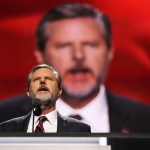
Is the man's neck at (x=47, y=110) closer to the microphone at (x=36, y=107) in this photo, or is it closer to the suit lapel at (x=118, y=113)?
the microphone at (x=36, y=107)

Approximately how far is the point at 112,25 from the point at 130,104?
0.74 m

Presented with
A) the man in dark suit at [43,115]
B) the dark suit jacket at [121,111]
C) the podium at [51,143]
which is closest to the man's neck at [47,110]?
the man in dark suit at [43,115]

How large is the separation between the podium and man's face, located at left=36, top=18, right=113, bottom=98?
8.36 ft

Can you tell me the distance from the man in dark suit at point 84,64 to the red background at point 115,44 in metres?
0.07

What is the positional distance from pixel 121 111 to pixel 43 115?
2.35m

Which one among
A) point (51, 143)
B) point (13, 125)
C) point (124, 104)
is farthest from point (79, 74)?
point (51, 143)

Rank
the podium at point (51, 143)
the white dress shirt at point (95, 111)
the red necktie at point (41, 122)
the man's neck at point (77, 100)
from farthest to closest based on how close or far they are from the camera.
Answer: the man's neck at point (77, 100) < the white dress shirt at point (95, 111) < the red necktie at point (41, 122) < the podium at point (51, 143)

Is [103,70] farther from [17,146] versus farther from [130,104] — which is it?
[17,146]

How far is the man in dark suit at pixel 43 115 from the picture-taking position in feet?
4.82

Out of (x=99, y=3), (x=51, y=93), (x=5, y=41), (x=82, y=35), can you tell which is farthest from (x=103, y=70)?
(x=51, y=93)

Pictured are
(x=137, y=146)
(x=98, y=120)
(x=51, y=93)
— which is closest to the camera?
(x=137, y=146)

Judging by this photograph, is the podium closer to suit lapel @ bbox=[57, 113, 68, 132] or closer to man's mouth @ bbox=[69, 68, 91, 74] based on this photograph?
suit lapel @ bbox=[57, 113, 68, 132]

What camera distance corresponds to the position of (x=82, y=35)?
3.80 metres

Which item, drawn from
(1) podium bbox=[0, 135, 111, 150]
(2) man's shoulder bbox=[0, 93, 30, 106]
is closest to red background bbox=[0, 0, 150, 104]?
(2) man's shoulder bbox=[0, 93, 30, 106]
